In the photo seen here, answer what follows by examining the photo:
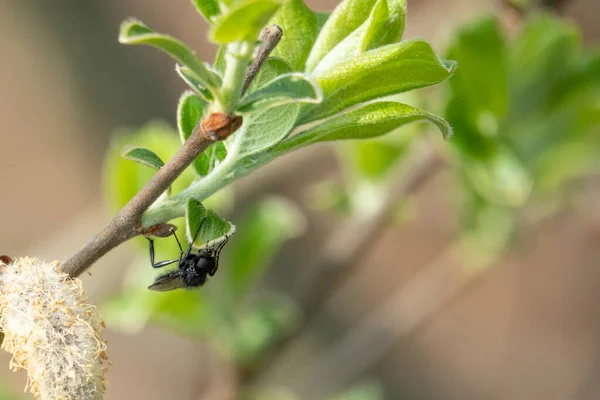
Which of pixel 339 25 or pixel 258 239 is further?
pixel 258 239

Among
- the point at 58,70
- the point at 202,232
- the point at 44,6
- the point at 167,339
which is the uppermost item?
the point at 44,6

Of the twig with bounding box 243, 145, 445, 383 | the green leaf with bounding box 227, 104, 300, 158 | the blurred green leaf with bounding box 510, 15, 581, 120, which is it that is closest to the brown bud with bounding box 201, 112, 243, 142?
the green leaf with bounding box 227, 104, 300, 158

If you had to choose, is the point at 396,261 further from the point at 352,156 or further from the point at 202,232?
the point at 202,232

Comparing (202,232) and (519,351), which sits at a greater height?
(519,351)

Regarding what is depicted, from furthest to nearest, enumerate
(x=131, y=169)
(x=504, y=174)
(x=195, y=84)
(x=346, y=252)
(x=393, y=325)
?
(x=393, y=325) → (x=346, y=252) → (x=131, y=169) → (x=504, y=174) → (x=195, y=84)

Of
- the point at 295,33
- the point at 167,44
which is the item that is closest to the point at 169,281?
the point at 295,33

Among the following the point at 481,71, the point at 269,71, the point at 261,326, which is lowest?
the point at 269,71

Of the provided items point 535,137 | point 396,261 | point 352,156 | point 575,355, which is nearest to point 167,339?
point 396,261

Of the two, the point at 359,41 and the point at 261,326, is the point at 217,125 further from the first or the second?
the point at 261,326
